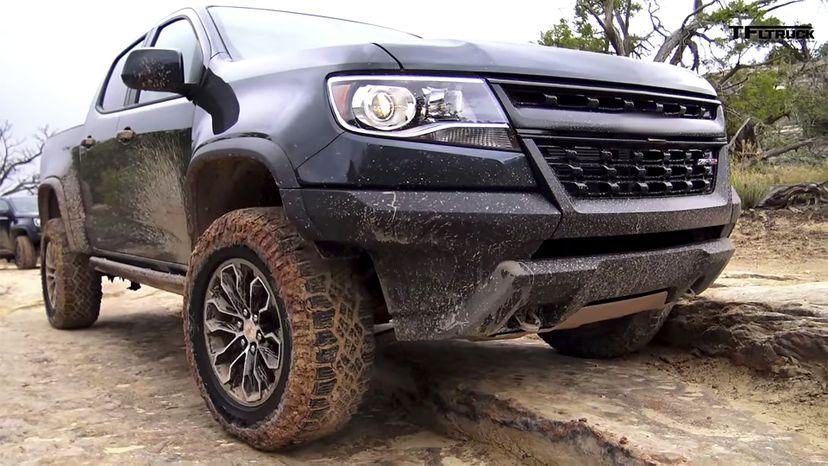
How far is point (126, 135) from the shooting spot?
3621 mm

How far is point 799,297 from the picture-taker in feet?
10.1

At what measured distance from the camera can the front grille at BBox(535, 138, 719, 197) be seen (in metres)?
2.13

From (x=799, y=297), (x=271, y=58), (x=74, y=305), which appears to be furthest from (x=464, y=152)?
(x=74, y=305)

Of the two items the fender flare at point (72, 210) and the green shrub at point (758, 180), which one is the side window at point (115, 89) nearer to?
the fender flare at point (72, 210)

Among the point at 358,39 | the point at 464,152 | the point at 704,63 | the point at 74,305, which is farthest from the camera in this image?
the point at 704,63

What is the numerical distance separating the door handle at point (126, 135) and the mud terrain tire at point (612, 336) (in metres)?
2.33

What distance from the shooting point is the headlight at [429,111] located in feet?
6.77

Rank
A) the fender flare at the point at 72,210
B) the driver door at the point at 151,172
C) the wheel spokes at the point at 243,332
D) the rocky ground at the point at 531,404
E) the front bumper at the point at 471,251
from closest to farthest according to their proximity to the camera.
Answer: the front bumper at the point at 471,251, the rocky ground at the point at 531,404, the wheel spokes at the point at 243,332, the driver door at the point at 151,172, the fender flare at the point at 72,210

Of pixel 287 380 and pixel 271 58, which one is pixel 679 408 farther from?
pixel 271 58

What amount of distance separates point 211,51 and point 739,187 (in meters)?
8.92

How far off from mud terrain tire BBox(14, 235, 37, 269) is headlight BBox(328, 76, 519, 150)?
1256 cm

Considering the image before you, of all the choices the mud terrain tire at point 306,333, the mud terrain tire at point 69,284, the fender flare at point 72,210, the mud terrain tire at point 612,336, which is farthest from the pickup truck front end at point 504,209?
the mud terrain tire at point 69,284

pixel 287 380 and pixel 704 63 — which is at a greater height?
pixel 704 63

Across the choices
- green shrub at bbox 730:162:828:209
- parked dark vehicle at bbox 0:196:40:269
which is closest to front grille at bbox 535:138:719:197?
green shrub at bbox 730:162:828:209
